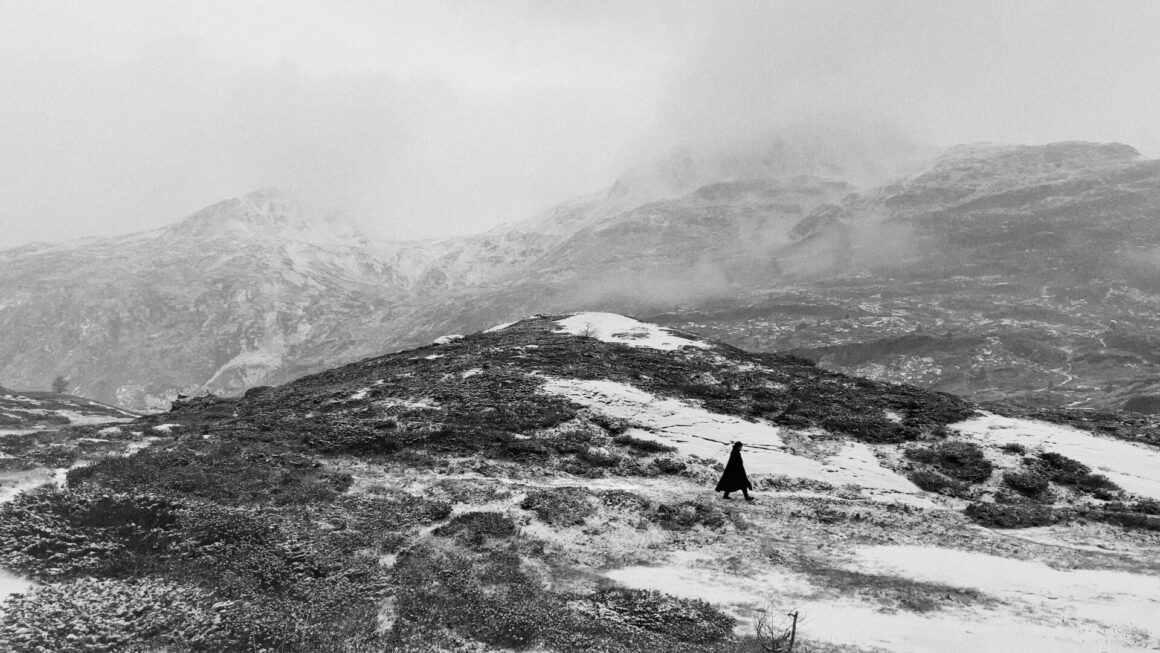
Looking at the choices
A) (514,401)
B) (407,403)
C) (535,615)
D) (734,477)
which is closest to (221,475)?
(407,403)

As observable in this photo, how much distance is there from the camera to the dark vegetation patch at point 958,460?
97.6 feet

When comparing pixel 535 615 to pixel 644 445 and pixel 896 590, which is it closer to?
pixel 896 590

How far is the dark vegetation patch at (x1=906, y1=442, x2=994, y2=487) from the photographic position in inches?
1171

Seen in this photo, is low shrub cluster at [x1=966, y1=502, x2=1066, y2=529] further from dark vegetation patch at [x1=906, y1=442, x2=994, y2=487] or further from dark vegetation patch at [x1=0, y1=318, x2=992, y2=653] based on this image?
dark vegetation patch at [x1=0, y1=318, x2=992, y2=653]

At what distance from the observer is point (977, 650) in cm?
1441

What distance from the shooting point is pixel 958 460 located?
3131 centimetres

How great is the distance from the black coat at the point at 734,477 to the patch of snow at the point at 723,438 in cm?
365

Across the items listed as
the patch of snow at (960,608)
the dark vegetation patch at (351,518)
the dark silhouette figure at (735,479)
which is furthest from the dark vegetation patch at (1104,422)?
the dark silhouette figure at (735,479)

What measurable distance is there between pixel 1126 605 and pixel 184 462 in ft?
111

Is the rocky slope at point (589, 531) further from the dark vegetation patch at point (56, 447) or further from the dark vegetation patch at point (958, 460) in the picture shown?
the dark vegetation patch at point (56, 447)

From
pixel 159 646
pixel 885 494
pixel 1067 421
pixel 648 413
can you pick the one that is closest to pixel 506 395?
pixel 648 413

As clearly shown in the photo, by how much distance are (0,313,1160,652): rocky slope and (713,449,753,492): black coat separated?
3.41 ft

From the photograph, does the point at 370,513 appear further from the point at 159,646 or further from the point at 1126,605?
the point at 1126,605

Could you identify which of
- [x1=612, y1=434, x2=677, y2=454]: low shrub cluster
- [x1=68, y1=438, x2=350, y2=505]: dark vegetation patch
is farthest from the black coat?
[x1=68, y1=438, x2=350, y2=505]: dark vegetation patch
